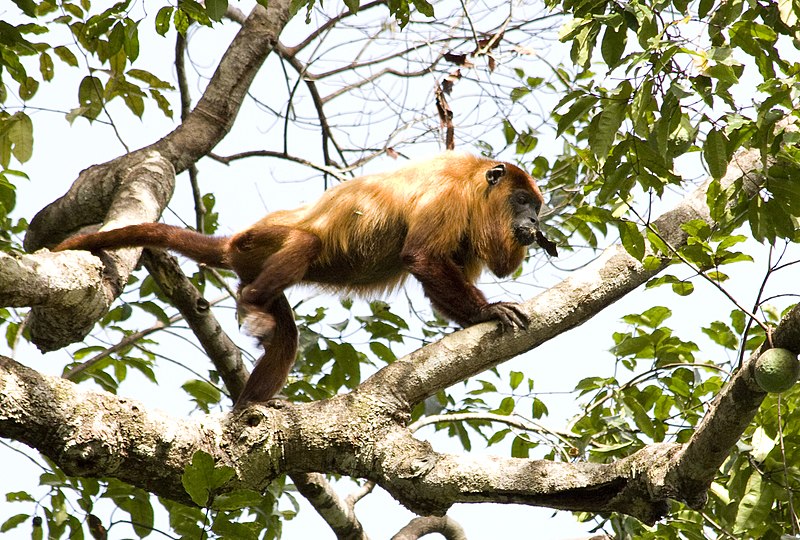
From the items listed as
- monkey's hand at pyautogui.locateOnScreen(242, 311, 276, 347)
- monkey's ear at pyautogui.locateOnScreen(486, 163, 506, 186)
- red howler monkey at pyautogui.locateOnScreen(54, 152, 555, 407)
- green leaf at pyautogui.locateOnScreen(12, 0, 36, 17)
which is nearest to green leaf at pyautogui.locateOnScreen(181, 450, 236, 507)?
Result: red howler monkey at pyautogui.locateOnScreen(54, 152, 555, 407)

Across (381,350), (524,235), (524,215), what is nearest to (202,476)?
(381,350)

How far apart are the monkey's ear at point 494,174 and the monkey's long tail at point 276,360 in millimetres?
1681

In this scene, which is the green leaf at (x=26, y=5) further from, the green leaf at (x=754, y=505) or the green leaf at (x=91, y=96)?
the green leaf at (x=754, y=505)

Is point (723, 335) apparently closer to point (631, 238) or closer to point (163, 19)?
point (631, 238)

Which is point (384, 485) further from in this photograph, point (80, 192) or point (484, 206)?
point (80, 192)

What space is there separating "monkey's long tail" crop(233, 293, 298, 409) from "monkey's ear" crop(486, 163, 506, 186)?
1.68 metres

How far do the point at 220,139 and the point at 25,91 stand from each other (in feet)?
4.21

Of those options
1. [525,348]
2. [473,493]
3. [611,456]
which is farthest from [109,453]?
[611,456]

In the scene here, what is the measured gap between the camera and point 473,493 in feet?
10.6

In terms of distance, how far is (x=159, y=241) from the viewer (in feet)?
15.1

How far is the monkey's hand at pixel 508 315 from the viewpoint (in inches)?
152

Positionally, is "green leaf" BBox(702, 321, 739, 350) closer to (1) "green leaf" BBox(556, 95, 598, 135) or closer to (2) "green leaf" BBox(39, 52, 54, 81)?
(1) "green leaf" BBox(556, 95, 598, 135)

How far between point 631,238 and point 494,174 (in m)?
2.47

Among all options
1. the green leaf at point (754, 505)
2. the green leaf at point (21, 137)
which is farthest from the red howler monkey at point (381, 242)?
the green leaf at point (754, 505)
